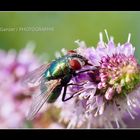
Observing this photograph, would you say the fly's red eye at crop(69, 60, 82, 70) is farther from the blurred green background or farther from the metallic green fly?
the blurred green background

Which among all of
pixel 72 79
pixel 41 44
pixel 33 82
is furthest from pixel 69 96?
pixel 41 44

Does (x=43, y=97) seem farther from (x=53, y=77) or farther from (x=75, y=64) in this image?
(x=75, y=64)

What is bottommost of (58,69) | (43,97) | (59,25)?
(43,97)

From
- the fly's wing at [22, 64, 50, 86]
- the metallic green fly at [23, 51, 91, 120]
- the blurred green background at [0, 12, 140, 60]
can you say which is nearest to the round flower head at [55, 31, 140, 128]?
the metallic green fly at [23, 51, 91, 120]

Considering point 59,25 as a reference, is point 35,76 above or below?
below

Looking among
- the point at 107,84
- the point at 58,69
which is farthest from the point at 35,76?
the point at 107,84

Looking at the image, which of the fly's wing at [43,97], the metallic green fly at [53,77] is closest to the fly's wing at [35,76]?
the metallic green fly at [53,77]

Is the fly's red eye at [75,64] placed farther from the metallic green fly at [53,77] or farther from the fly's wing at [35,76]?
the fly's wing at [35,76]
